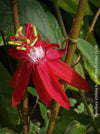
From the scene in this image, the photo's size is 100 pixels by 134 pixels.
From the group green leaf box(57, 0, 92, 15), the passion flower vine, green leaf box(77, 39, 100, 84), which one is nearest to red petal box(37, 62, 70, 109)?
Result: the passion flower vine

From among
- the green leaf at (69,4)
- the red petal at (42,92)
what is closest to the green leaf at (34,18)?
the green leaf at (69,4)

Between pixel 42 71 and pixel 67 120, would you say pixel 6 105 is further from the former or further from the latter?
pixel 42 71

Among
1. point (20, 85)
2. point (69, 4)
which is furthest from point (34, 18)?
point (20, 85)

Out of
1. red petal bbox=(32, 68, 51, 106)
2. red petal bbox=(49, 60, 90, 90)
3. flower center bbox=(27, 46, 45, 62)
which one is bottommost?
red petal bbox=(32, 68, 51, 106)

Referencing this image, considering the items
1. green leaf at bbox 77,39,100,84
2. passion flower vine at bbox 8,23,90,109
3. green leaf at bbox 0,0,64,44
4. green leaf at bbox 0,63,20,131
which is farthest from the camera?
green leaf at bbox 0,63,20,131

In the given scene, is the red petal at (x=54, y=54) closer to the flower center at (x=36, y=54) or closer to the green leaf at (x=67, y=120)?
the flower center at (x=36, y=54)

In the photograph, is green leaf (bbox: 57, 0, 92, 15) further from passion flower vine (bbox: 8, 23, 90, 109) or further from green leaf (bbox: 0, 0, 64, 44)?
passion flower vine (bbox: 8, 23, 90, 109)

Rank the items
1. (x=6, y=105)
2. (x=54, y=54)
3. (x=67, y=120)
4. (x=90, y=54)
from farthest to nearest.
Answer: (x=6, y=105), (x=67, y=120), (x=54, y=54), (x=90, y=54)

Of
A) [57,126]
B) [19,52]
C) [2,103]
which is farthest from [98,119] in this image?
[2,103]
